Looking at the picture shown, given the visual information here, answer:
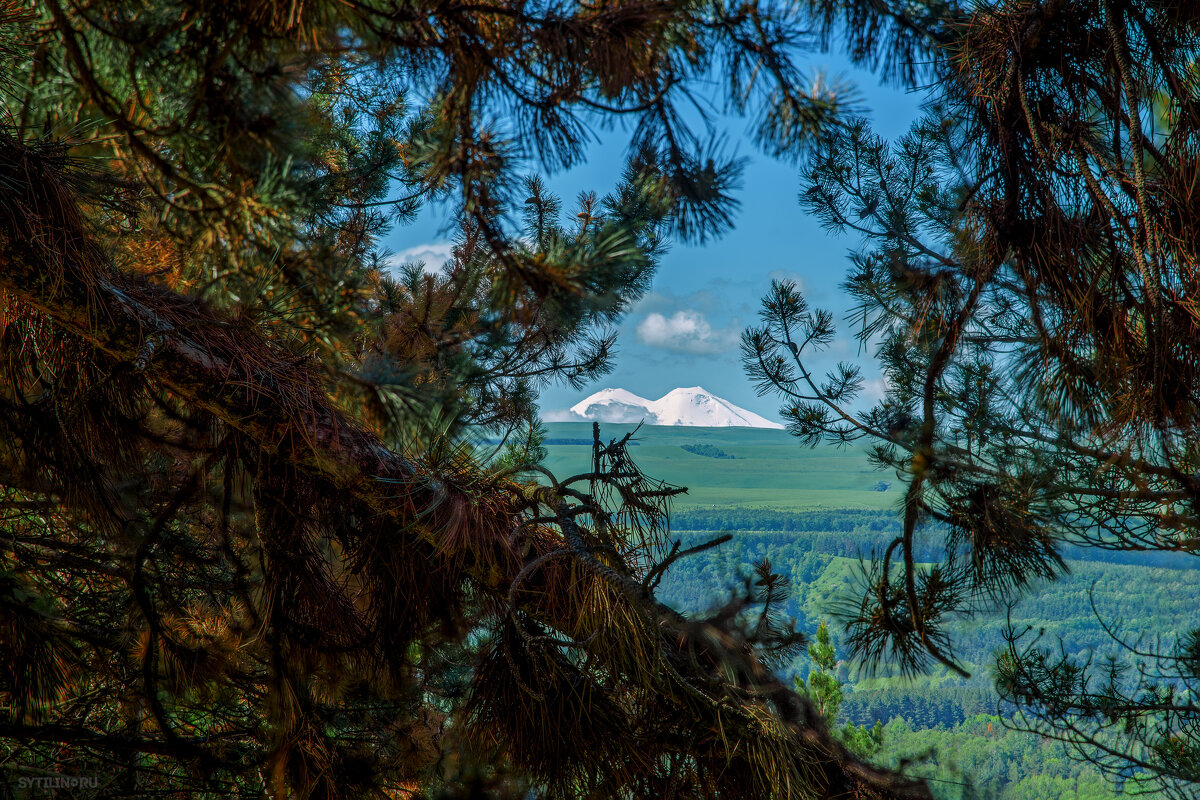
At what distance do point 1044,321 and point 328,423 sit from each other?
1.34 meters

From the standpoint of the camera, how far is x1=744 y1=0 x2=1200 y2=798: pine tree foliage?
1.10 metres

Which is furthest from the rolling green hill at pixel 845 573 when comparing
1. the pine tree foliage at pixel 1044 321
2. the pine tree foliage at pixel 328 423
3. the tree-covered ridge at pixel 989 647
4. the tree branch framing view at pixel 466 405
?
the pine tree foliage at pixel 328 423

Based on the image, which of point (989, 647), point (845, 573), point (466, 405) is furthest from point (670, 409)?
point (989, 647)

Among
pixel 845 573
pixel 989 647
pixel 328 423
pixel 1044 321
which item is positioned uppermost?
pixel 1044 321

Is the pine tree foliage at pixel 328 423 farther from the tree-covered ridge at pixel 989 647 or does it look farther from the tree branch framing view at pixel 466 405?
the tree-covered ridge at pixel 989 647

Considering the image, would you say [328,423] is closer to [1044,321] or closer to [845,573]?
[1044,321]

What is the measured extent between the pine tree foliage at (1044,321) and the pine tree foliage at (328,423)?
452mm

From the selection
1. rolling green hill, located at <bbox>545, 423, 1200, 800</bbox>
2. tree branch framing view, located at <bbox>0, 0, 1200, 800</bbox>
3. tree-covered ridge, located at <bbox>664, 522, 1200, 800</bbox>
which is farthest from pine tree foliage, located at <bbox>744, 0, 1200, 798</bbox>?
rolling green hill, located at <bbox>545, 423, 1200, 800</bbox>

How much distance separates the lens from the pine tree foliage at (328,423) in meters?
0.90

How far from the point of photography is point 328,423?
1284 millimetres

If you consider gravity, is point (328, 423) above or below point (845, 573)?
above

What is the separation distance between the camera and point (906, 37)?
4.25 feet

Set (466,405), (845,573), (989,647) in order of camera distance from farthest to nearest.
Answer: (989,647)
(845,573)
(466,405)

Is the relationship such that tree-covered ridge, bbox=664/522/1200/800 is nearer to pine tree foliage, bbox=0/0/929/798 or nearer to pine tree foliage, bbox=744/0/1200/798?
pine tree foliage, bbox=744/0/1200/798
